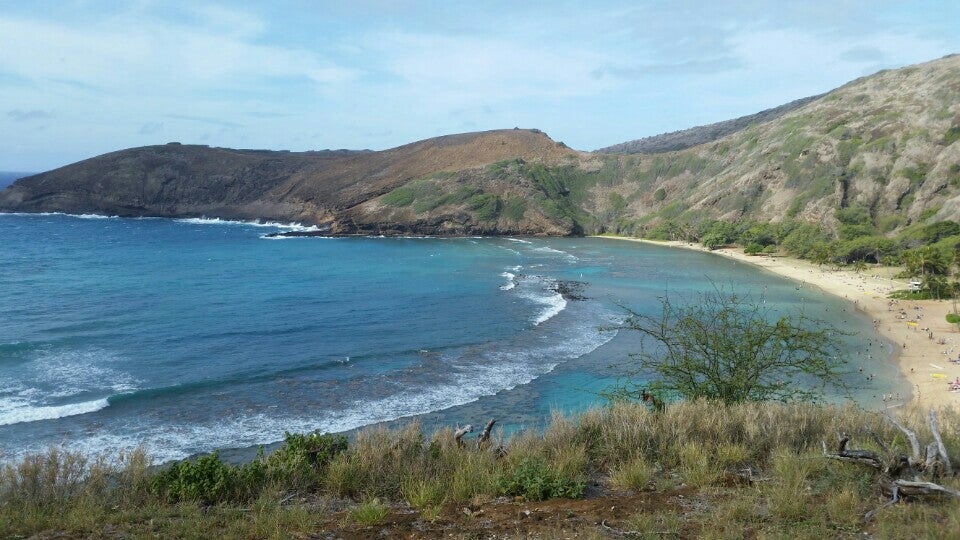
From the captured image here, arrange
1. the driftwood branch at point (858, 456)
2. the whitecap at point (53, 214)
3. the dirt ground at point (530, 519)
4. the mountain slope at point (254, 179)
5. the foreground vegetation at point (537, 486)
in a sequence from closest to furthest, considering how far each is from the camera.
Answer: the dirt ground at point (530, 519), the foreground vegetation at point (537, 486), the driftwood branch at point (858, 456), the whitecap at point (53, 214), the mountain slope at point (254, 179)

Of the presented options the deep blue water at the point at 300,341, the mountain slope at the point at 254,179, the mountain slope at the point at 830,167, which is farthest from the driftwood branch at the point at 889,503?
the mountain slope at the point at 254,179

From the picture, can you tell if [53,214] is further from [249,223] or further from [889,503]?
[889,503]

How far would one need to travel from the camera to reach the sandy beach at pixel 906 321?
2766 centimetres

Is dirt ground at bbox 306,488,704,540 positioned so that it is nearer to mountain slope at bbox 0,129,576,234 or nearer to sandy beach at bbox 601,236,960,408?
sandy beach at bbox 601,236,960,408

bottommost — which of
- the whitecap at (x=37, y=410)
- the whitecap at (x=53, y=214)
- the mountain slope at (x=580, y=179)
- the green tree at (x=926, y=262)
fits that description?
the whitecap at (x=37, y=410)

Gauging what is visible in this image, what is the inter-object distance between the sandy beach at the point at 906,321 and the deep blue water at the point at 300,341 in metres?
1.29

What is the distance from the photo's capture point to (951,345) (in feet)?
111

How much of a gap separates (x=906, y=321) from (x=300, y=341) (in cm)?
3617

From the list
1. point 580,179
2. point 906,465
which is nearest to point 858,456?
point 906,465

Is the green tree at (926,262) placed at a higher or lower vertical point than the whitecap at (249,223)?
lower

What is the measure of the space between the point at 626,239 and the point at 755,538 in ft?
326

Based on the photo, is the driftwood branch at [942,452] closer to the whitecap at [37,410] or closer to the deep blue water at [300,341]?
the deep blue water at [300,341]

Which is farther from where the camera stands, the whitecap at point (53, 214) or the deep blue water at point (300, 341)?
the whitecap at point (53, 214)

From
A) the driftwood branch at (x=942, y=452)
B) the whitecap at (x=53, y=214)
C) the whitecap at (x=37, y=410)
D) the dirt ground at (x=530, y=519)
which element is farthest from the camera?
the whitecap at (x=53, y=214)
